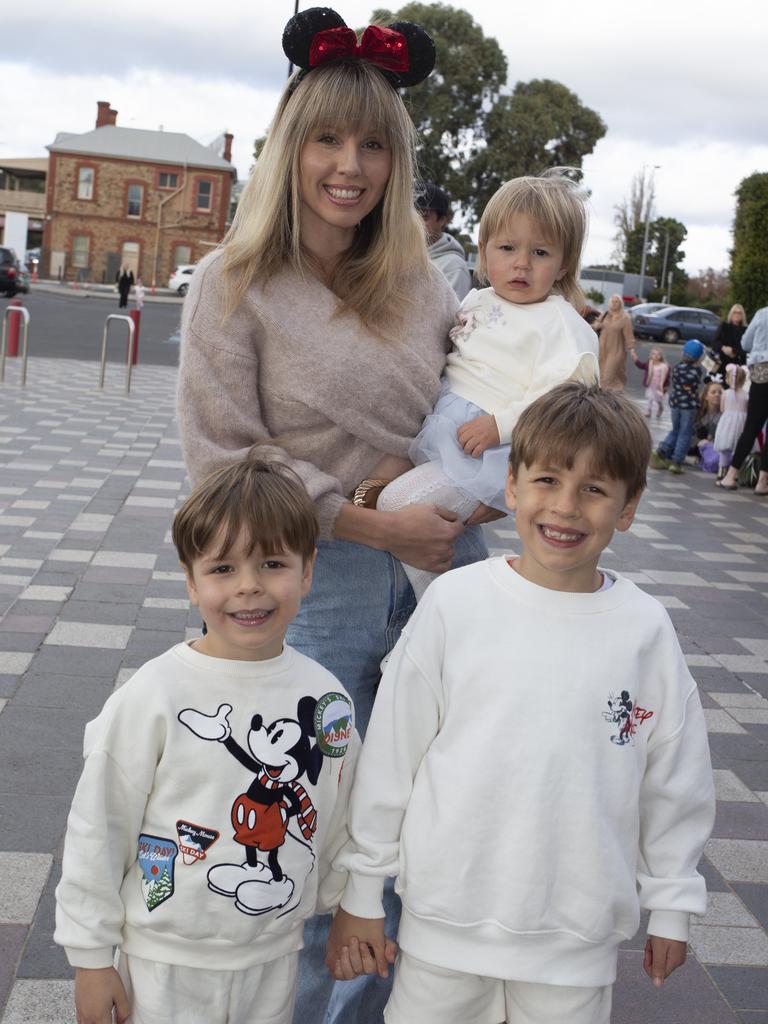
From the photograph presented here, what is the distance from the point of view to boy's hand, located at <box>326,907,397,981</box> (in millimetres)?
2062

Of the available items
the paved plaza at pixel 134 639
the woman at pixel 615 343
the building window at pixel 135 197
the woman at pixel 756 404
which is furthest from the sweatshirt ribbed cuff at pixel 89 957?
the building window at pixel 135 197

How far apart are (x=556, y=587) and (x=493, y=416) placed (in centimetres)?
51

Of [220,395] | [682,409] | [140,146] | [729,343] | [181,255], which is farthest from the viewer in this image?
[140,146]

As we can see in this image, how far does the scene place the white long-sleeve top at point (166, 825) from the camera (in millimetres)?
1896

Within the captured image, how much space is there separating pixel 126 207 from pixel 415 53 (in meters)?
61.7

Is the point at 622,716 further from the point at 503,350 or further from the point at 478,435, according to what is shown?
the point at 503,350

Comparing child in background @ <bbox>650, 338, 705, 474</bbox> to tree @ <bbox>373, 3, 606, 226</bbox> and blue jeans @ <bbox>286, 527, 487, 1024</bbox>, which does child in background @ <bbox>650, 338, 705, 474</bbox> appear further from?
tree @ <bbox>373, 3, 606, 226</bbox>

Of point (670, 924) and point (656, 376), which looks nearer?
point (670, 924)

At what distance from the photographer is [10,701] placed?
4.52 meters

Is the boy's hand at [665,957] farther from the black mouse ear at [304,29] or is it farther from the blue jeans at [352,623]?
the black mouse ear at [304,29]

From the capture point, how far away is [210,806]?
6.29 feet

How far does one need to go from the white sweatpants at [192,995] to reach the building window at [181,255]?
6051 cm

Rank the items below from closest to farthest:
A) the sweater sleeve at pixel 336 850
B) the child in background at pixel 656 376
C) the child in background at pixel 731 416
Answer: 1. the sweater sleeve at pixel 336 850
2. the child in background at pixel 731 416
3. the child in background at pixel 656 376

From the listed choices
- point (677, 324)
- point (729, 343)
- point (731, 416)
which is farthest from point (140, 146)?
point (731, 416)
